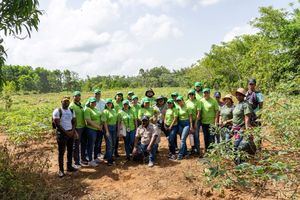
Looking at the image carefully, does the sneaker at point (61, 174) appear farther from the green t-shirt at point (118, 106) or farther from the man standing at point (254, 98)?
the man standing at point (254, 98)

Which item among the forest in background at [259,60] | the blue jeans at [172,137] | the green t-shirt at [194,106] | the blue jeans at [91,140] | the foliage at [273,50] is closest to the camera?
the blue jeans at [91,140]

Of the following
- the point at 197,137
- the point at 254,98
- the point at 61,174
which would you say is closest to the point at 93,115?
the point at 61,174

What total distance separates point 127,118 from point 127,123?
114 millimetres

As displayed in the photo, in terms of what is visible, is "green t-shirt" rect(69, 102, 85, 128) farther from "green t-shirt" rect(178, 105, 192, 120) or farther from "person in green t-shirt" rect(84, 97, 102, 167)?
"green t-shirt" rect(178, 105, 192, 120)

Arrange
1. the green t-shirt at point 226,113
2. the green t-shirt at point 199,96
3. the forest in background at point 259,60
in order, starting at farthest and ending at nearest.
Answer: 1. the forest in background at point 259,60
2. the green t-shirt at point 199,96
3. the green t-shirt at point 226,113

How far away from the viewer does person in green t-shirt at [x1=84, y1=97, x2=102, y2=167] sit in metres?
6.87

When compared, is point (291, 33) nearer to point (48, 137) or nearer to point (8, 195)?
point (48, 137)

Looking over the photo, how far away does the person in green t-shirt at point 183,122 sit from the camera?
23.5 ft

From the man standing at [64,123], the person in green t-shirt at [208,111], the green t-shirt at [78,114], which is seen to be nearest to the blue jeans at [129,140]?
the green t-shirt at [78,114]

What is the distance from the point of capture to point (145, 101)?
7254mm

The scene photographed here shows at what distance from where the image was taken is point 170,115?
7.33m

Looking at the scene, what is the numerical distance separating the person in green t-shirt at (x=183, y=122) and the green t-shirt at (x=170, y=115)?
3.8 inches

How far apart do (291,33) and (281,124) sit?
14220 millimetres

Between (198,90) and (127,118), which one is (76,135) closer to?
(127,118)
